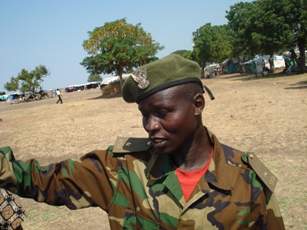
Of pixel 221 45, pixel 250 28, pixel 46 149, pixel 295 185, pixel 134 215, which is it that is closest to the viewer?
pixel 134 215

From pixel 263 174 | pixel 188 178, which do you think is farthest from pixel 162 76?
pixel 263 174

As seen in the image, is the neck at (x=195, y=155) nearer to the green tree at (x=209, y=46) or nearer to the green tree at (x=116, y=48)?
the green tree at (x=116, y=48)

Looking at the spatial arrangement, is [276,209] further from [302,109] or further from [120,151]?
[302,109]

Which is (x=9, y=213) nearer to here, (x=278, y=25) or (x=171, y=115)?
(x=171, y=115)

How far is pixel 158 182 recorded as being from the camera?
5.16 ft

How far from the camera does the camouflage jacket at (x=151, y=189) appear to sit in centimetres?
146

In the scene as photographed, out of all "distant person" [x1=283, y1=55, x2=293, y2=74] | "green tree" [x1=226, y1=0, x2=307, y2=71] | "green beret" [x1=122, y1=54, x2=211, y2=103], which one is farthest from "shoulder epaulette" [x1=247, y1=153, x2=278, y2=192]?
"distant person" [x1=283, y1=55, x2=293, y2=74]

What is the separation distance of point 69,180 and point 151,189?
41cm

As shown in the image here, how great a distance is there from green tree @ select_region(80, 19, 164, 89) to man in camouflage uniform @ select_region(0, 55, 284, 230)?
86.1ft

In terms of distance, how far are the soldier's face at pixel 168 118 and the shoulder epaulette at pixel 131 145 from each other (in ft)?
0.70

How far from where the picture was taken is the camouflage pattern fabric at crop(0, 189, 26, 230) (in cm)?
199

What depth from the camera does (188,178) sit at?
5.27 ft

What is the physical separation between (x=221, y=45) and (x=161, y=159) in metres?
47.9

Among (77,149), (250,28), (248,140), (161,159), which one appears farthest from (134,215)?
(250,28)
